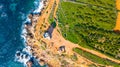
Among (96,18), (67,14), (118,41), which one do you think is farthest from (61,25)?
(118,41)

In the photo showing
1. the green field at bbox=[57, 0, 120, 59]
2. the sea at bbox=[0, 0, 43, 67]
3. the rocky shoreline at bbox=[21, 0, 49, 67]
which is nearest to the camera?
the green field at bbox=[57, 0, 120, 59]

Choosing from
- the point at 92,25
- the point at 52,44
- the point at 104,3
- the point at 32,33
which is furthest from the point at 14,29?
the point at 104,3

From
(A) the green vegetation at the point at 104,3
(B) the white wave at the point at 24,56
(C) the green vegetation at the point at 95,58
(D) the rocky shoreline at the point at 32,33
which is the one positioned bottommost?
(C) the green vegetation at the point at 95,58

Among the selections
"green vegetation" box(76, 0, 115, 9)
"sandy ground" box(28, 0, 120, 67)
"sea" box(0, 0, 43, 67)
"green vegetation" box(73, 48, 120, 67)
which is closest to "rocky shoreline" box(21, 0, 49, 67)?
"sandy ground" box(28, 0, 120, 67)

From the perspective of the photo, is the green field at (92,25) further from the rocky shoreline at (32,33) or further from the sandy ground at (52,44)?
the rocky shoreline at (32,33)

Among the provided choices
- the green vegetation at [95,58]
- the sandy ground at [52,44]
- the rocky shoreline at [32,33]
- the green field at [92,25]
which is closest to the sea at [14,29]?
the rocky shoreline at [32,33]

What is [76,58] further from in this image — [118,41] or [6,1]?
[6,1]

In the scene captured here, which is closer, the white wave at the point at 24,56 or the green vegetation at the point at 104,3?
the green vegetation at the point at 104,3

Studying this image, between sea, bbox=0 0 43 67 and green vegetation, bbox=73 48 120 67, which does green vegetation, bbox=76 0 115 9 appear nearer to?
green vegetation, bbox=73 48 120 67
